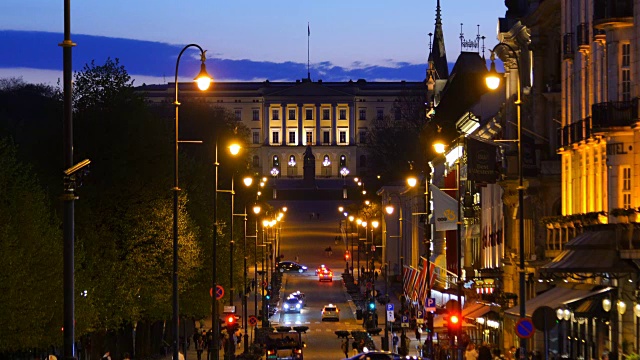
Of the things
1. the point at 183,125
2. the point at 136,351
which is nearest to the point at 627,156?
the point at 136,351

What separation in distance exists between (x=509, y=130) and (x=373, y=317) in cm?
3220

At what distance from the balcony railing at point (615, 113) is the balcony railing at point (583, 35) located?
4871 mm

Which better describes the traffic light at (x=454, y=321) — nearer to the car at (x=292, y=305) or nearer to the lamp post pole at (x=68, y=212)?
the lamp post pole at (x=68, y=212)

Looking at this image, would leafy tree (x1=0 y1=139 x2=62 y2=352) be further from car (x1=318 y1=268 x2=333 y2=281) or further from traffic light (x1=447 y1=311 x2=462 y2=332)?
car (x1=318 y1=268 x2=333 y2=281)

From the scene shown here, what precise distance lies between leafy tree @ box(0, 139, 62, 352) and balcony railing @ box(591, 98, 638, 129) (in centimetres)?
1962

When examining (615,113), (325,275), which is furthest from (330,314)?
(615,113)

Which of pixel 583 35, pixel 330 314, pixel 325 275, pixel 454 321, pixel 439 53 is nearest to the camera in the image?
pixel 583 35

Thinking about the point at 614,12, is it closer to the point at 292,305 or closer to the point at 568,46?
the point at 568,46

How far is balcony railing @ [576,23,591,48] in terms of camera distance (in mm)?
43500

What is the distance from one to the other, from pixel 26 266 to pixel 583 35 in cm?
1978

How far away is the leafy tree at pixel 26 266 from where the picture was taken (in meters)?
48.5

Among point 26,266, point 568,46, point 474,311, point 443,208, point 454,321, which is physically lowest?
point 474,311

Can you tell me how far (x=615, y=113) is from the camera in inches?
1515

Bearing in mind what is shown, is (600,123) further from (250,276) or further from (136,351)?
(250,276)
